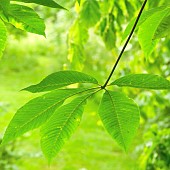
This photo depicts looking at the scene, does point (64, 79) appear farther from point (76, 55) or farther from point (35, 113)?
point (76, 55)

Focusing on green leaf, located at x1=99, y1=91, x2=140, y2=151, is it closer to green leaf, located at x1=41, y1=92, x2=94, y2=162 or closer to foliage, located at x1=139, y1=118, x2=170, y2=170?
green leaf, located at x1=41, y1=92, x2=94, y2=162

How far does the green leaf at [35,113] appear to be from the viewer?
0.45 m

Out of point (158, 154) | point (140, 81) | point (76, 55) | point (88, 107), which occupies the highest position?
point (140, 81)

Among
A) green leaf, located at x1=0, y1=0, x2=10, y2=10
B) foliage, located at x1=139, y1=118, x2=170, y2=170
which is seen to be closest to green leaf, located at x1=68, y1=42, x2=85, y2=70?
foliage, located at x1=139, y1=118, x2=170, y2=170

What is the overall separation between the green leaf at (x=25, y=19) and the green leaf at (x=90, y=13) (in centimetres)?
51

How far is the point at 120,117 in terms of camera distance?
18.3 inches

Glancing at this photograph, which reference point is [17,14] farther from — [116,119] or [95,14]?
[95,14]

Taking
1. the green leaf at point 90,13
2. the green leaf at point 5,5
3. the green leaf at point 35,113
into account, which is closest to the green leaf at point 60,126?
the green leaf at point 35,113

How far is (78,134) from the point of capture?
168 inches

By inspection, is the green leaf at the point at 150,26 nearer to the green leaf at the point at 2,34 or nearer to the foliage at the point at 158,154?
the green leaf at the point at 2,34

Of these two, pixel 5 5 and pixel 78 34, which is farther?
pixel 78 34

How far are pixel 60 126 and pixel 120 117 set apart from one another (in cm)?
7

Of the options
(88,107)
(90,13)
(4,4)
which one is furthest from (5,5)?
(88,107)

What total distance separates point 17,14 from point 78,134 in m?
3.87
